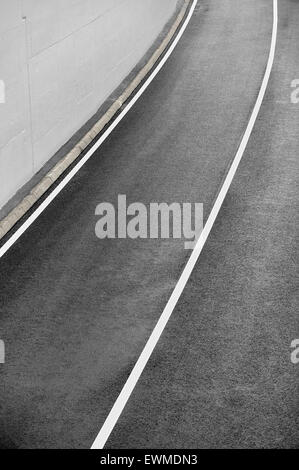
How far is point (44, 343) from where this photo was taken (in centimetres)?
1142

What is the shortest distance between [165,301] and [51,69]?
21.6 ft

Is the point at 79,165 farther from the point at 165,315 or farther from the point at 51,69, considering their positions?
the point at 165,315

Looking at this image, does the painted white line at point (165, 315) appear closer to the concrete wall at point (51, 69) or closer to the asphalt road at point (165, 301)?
the asphalt road at point (165, 301)

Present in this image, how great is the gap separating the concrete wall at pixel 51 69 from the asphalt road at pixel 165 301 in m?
1.01

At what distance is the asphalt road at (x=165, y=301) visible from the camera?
9.96 meters

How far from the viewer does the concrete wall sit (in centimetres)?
1470

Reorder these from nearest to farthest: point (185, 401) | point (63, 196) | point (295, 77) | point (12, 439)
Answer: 1. point (12, 439)
2. point (185, 401)
3. point (63, 196)
4. point (295, 77)

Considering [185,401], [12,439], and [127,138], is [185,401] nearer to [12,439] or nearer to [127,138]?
[12,439]

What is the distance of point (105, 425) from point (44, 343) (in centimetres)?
199

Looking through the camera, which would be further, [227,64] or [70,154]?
[227,64]

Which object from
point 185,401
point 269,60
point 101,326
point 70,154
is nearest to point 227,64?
point 269,60

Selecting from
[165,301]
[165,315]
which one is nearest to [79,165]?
[165,301]

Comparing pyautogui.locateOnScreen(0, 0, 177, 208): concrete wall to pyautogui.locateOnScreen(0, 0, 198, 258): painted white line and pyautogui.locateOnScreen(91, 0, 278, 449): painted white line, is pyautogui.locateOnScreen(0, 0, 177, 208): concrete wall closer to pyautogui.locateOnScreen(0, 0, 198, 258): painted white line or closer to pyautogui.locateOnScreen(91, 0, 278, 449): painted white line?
pyautogui.locateOnScreen(0, 0, 198, 258): painted white line

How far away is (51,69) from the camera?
1675 cm
